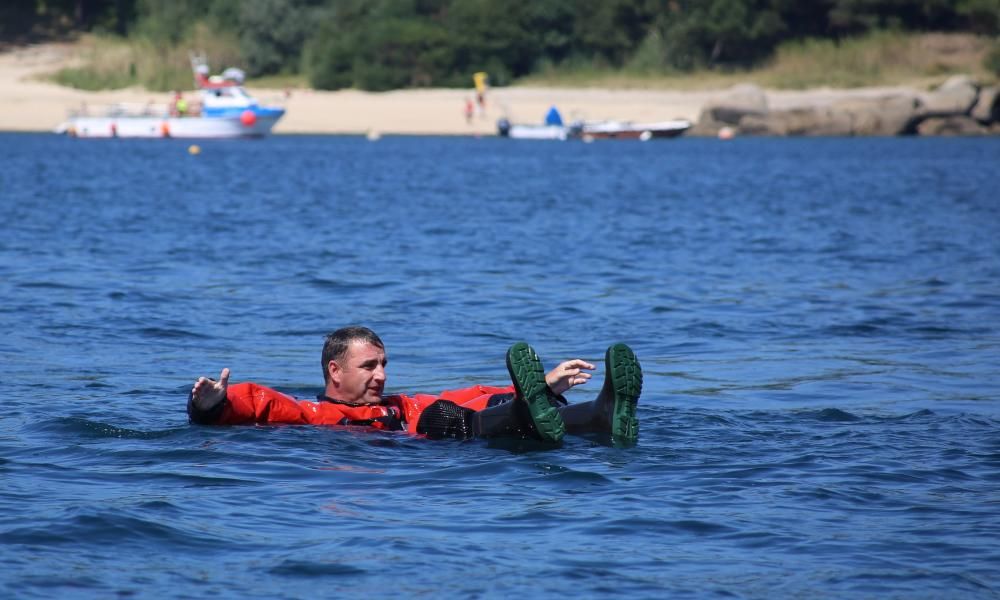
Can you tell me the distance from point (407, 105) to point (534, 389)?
67.7 m

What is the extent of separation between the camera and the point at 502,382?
10844 millimetres

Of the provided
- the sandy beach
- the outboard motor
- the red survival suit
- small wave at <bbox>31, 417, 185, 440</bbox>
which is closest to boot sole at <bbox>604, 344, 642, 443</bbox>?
the red survival suit

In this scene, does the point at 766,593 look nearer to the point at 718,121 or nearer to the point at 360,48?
the point at 718,121

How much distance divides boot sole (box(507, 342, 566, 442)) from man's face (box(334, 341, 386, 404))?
115cm

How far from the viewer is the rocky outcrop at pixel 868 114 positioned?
65.6 m

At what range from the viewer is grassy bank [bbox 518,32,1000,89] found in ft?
237

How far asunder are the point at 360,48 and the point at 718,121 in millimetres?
20285

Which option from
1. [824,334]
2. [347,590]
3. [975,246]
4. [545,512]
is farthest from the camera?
[975,246]

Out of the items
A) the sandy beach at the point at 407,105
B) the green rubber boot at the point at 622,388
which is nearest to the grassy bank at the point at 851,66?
the sandy beach at the point at 407,105

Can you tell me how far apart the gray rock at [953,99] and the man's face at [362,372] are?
61.9 metres

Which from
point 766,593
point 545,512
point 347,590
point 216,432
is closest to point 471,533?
point 545,512

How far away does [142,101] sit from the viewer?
7556cm

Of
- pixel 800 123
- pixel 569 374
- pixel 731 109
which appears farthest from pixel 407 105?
pixel 569 374

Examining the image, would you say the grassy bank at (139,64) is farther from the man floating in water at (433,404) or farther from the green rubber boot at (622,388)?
the green rubber boot at (622,388)
